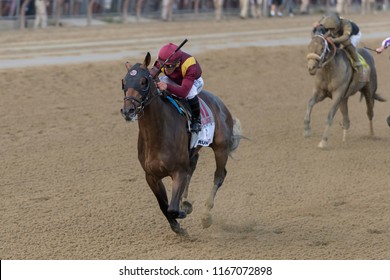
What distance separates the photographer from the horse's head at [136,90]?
7684mm

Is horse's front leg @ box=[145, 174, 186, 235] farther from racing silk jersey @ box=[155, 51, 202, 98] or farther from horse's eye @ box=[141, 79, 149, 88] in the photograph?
horse's eye @ box=[141, 79, 149, 88]

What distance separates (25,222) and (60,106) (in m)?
6.57

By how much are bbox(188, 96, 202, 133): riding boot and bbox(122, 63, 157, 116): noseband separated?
0.94m

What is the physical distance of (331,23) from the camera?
13.8 metres

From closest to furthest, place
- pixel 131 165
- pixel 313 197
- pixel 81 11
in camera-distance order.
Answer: pixel 313 197
pixel 131 165
pixel 81 11

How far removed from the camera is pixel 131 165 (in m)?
12.3

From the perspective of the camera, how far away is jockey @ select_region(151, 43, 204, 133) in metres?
8.57

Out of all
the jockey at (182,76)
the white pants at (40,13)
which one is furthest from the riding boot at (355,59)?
the white pants at (40,13)

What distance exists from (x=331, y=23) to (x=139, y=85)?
6749mm

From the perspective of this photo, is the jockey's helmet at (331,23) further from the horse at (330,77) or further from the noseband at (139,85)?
the noseband at (139,85)

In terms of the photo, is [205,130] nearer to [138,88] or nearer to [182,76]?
[182,76]

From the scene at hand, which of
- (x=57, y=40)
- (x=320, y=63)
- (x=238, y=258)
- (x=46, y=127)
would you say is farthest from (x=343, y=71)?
(x=57, y=40)

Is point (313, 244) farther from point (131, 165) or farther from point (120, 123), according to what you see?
point (120, 123)

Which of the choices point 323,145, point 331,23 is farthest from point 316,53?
point 323,145
